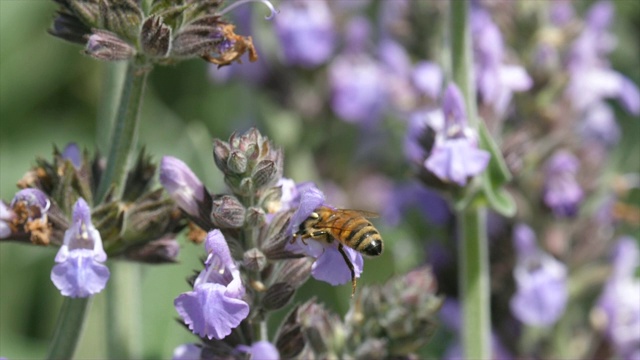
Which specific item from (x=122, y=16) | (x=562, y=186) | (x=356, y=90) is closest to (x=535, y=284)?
(x=562, y=186)

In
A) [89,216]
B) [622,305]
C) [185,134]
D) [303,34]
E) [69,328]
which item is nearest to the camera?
[89,216]

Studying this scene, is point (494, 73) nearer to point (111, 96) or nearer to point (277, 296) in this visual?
point (111, 96)

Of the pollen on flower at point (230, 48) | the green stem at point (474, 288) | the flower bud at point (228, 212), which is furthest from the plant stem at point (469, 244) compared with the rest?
the flower bud at point (228, 212)

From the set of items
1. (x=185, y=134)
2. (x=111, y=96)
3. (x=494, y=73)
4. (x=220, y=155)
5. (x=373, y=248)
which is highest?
(x=494, y=73)

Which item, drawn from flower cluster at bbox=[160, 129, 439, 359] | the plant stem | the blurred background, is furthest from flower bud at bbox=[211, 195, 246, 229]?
the blurred background

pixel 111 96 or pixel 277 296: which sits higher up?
pixel 111 96

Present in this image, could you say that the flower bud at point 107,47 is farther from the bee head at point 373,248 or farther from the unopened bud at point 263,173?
the bee head at point 373,248
